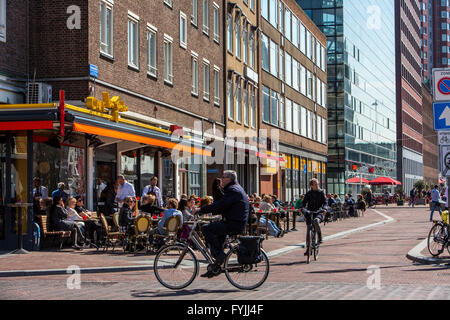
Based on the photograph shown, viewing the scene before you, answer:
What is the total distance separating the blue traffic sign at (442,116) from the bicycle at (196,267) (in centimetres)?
650

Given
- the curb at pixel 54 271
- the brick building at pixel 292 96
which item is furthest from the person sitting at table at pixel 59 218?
the brick building at pixel 292 96

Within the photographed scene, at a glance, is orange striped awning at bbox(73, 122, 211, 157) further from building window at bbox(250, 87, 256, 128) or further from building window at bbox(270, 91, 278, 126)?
building window at bbox(270, 91, 278, 126)

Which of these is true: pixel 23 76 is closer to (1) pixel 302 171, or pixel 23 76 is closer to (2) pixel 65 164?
(2) pixel 65 164

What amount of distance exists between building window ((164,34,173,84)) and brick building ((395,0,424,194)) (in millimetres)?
85843

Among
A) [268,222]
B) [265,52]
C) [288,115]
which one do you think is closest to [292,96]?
[288,115]

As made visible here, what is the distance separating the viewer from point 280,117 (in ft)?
166

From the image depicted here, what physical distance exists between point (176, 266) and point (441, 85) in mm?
7909

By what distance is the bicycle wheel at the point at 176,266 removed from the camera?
37.4ft

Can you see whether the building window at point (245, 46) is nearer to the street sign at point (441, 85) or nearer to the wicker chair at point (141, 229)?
the wicker chair at point (141, 229)

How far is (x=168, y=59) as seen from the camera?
98.8 feet

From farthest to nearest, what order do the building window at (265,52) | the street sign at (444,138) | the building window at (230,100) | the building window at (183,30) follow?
the building window at (265,52) < the building window at (230,100) < the building window at (183,30) < the street sign at (444,138)

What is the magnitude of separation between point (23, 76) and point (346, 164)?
6135cm

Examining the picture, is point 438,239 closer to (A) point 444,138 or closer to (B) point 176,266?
(A) point 444,138

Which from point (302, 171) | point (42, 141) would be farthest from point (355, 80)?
point (42, 141)
